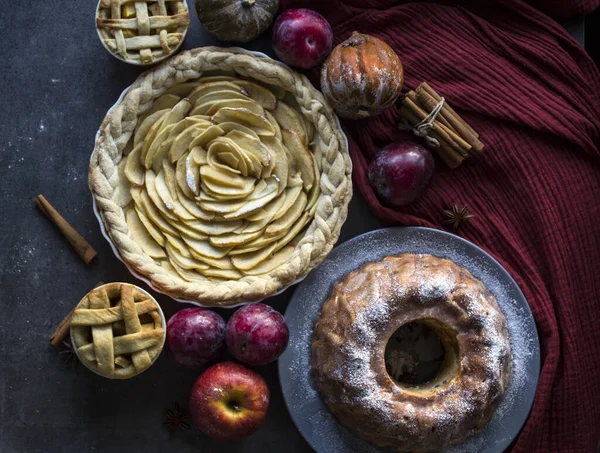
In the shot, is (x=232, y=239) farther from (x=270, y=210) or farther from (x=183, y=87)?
(x=183, y=87)

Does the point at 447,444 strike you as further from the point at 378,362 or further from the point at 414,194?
the point at 414,194

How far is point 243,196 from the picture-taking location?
1825mm

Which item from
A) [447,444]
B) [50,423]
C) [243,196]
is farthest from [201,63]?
[447,444]

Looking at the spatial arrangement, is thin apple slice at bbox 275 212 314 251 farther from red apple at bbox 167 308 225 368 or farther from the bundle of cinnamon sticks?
the bundle of cinnamon sticks

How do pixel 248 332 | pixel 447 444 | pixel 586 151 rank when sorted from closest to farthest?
pixel 248 332, pixel 447 444, pixel 586 151

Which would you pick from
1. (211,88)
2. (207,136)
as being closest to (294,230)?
(207,136)

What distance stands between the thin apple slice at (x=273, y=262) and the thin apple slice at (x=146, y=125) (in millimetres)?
474

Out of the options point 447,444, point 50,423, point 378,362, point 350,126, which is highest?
point 350,126

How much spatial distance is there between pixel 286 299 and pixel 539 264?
779 mm

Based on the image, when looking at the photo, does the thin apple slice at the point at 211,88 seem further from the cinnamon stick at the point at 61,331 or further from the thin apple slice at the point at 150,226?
the cinnamon stick at the point at 61,331

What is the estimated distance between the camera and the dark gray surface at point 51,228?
1.95 metres

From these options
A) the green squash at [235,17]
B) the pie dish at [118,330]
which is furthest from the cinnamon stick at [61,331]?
the green squash at [235,17]

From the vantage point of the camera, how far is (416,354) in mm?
1985

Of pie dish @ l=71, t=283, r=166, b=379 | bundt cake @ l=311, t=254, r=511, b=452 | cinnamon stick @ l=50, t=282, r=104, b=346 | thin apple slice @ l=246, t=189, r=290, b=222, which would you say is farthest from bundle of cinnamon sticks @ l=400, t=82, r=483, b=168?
cinnamon stick @ l=50, t=282, r=104, b=346
